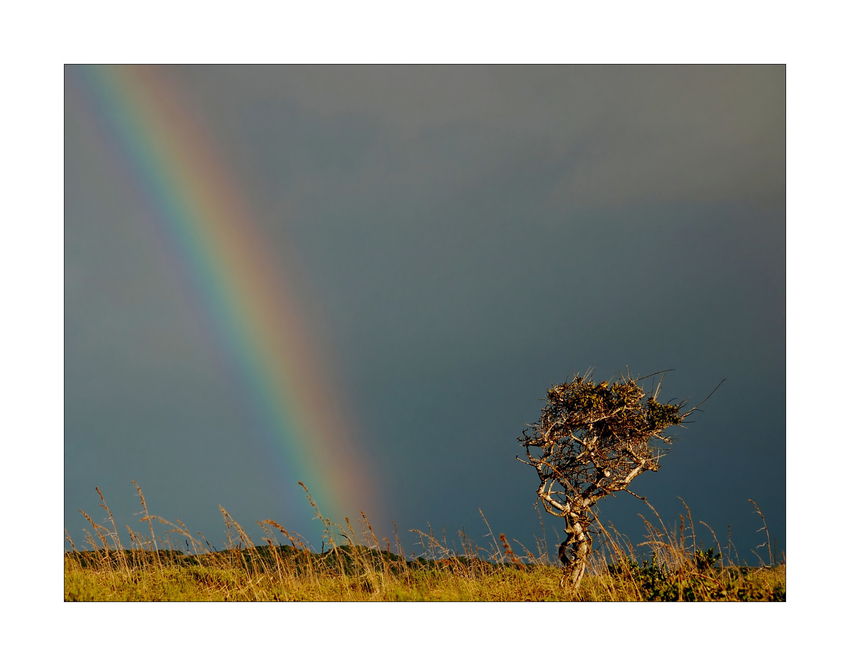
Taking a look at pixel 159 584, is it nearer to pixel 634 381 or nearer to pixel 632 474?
pixel 632 474

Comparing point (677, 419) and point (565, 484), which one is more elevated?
point (677, 419)

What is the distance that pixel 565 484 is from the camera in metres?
6.15

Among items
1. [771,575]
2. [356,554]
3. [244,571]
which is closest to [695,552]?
[771,575]

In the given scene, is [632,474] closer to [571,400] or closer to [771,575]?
[571,400]

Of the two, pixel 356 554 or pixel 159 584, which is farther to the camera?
pixel 159 584

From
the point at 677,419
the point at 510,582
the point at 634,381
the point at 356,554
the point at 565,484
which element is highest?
the point at 634,381

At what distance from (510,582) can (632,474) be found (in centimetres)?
173

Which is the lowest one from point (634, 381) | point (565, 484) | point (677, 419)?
Result: point (565, 484)

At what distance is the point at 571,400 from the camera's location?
630 centimetres
